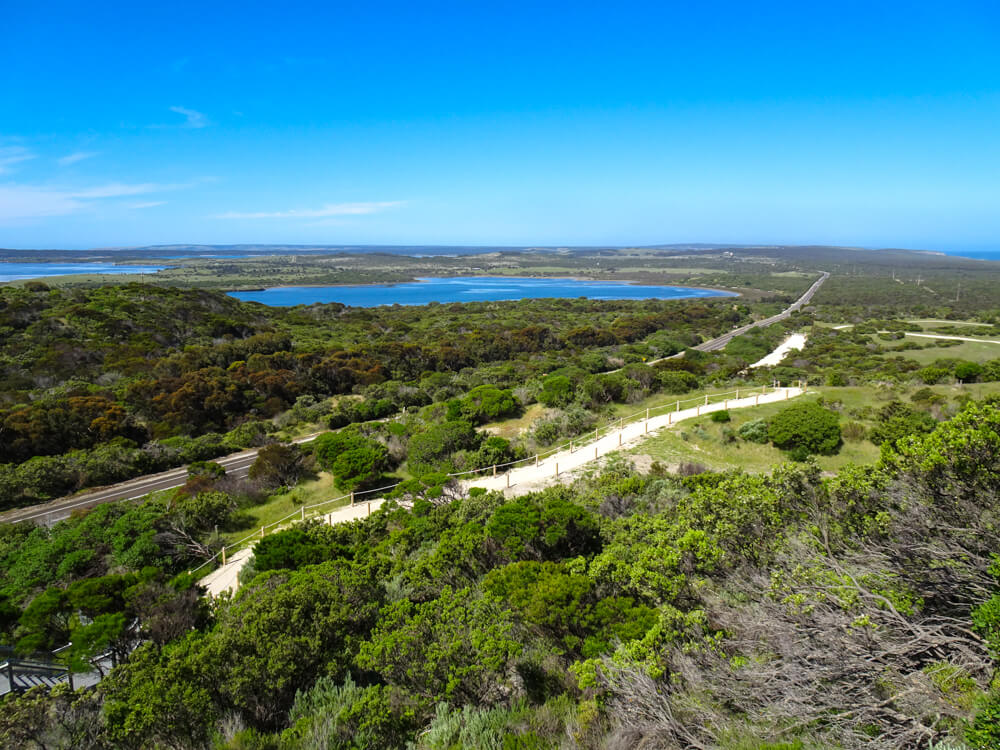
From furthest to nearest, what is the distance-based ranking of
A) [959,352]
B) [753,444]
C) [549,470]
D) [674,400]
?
[959,352]
[674,400]
[753,444]
[549,470]

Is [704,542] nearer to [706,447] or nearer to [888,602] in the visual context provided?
[888,602]

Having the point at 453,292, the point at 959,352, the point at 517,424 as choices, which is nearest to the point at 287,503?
the point at 517,424

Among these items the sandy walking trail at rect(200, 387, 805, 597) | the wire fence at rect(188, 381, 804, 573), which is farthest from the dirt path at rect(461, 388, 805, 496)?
the wire fence at rect(188, 381, 804, 573)

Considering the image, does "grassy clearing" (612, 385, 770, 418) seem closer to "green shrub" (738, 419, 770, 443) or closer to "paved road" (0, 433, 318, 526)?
"green shrub" (738, 419, 770, 443)

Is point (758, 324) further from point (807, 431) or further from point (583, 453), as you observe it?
point (583, 453)

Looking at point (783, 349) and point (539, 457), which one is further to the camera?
point (783, 349)

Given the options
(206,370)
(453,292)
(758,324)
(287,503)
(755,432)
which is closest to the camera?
(287,503)

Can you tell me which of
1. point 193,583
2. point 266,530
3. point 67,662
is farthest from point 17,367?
point 67,662

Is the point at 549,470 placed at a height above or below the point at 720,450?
below

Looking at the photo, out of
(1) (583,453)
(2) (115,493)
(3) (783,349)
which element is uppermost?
(1) (583,453)
